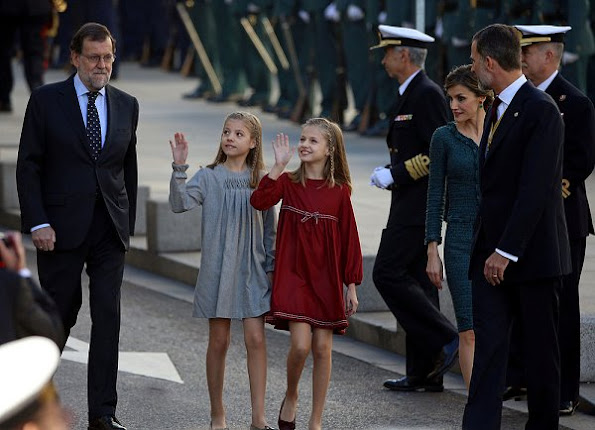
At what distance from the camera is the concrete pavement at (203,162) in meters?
9.81

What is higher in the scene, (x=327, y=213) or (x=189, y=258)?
(x=327, y=213)

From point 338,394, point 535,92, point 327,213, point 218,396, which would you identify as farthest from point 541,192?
point 338,394

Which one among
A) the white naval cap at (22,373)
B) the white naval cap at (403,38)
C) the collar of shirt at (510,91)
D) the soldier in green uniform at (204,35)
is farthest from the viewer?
the soldier in green uniform at (204,35)

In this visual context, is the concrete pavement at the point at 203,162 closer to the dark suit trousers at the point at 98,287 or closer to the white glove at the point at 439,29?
the white glove at the point at 439,29

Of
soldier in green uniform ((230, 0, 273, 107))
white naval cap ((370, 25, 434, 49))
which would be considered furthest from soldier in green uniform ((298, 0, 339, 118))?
white naval cap ((370, 25, 434, 49))

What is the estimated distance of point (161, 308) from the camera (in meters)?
11.2

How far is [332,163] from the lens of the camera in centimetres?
762

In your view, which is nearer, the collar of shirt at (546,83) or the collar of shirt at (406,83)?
the collar of shirt at (546,83)

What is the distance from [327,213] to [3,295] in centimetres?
358

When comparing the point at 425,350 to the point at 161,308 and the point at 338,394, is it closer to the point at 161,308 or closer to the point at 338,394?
the point at 338,394

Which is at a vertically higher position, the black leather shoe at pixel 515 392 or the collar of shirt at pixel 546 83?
the collar of shirt at pixel 546 83

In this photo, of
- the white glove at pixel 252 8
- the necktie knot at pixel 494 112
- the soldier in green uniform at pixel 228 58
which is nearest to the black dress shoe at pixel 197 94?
the soldier in green uniform at pixel 228 58

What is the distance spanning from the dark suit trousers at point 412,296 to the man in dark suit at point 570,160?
2.87 ft

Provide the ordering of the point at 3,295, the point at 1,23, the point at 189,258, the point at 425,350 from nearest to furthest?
the point at 3,295 < the point at 425,350 < the point at 189,258 < the point at 1,23
